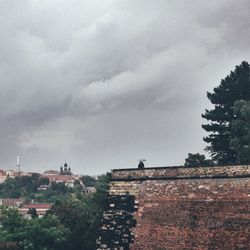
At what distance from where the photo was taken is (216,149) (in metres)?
46.1

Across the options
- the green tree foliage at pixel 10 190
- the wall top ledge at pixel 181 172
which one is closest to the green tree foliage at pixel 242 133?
the wall top ledge at pixel 181 172

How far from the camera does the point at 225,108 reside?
1833 inches

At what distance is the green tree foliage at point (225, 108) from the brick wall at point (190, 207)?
2089 centimetres

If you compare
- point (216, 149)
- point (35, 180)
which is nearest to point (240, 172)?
point (216, 149)

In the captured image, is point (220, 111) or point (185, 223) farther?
point (220, 111)

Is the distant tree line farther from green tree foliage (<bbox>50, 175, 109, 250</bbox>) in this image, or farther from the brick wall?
the brick wall

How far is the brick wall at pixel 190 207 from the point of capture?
21.5m

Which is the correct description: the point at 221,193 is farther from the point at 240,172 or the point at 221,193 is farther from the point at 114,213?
the point at 114,213

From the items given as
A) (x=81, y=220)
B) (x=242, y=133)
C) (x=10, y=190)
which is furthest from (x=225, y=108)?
(x=10, y=190)

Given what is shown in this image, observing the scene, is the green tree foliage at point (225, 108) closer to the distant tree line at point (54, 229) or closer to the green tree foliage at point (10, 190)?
the distant tree line at point (54, 229)

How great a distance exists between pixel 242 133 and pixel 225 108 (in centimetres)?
524

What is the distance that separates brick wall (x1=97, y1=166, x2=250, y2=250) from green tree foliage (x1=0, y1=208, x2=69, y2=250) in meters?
6.14

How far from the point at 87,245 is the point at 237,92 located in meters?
21.1

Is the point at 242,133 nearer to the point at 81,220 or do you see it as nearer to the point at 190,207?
the point at 81,220
